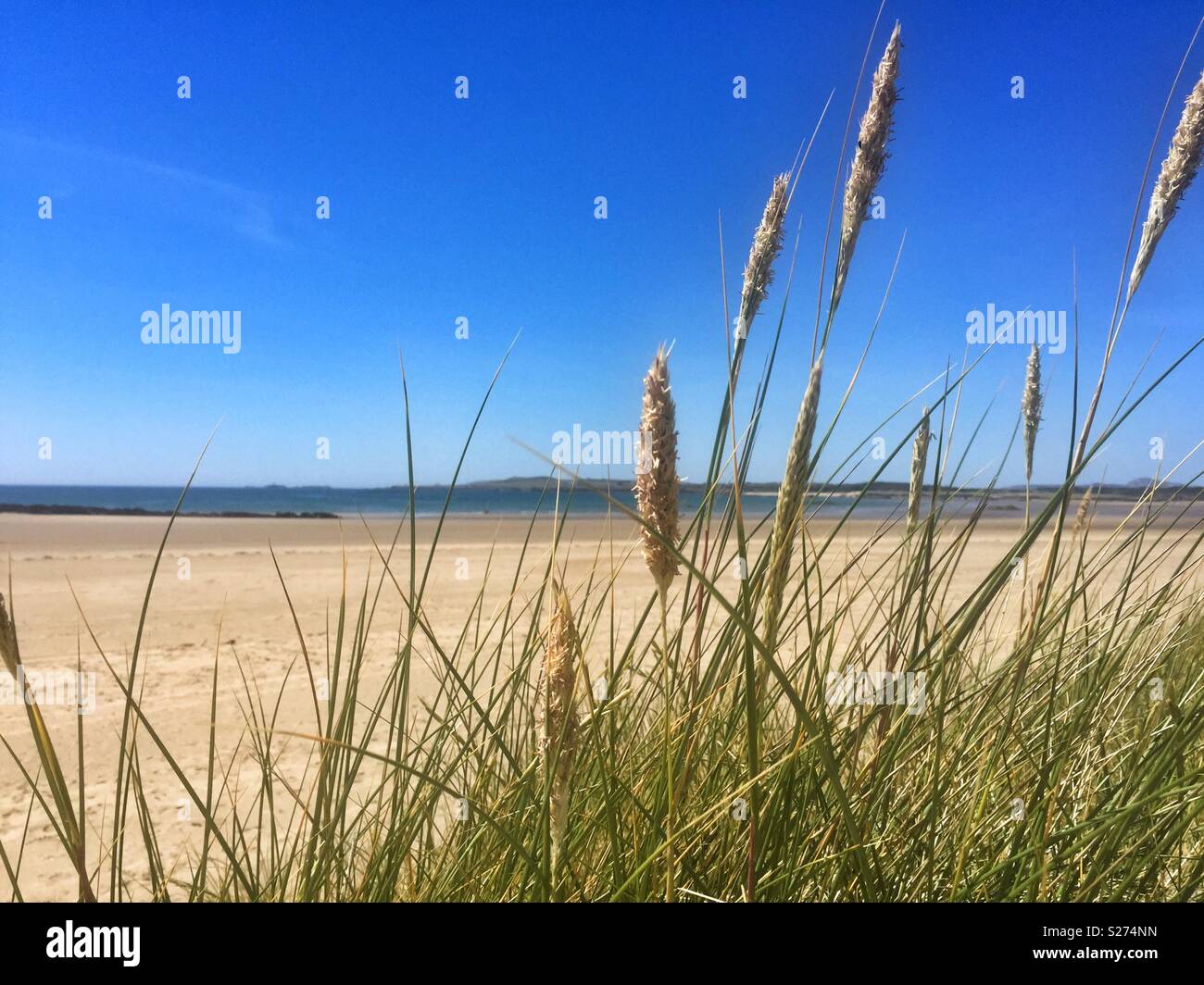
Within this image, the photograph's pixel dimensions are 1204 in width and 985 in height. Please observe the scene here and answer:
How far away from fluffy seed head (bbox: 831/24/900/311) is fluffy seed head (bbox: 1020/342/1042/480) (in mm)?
1222

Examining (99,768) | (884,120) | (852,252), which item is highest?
(884,120)

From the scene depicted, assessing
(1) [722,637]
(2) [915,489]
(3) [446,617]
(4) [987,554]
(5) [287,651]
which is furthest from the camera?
(4) [987,554]

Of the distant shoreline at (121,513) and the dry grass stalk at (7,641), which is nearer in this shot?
the dry grass stalk at (7,641)

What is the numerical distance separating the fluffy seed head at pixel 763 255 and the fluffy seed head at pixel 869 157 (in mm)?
122

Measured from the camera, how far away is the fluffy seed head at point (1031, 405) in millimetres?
2227

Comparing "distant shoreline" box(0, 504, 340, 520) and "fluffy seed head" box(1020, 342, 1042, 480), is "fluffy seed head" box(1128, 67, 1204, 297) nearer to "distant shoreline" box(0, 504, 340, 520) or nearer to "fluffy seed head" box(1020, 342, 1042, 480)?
"fluffy seed head" box(1020, 342, 1042, 480)

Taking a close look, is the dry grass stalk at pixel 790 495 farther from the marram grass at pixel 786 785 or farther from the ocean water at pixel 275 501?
the ocean water at pixel 275 501

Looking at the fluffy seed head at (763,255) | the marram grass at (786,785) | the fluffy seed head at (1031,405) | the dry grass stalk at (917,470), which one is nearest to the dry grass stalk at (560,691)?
the marram grass at (786,785)
